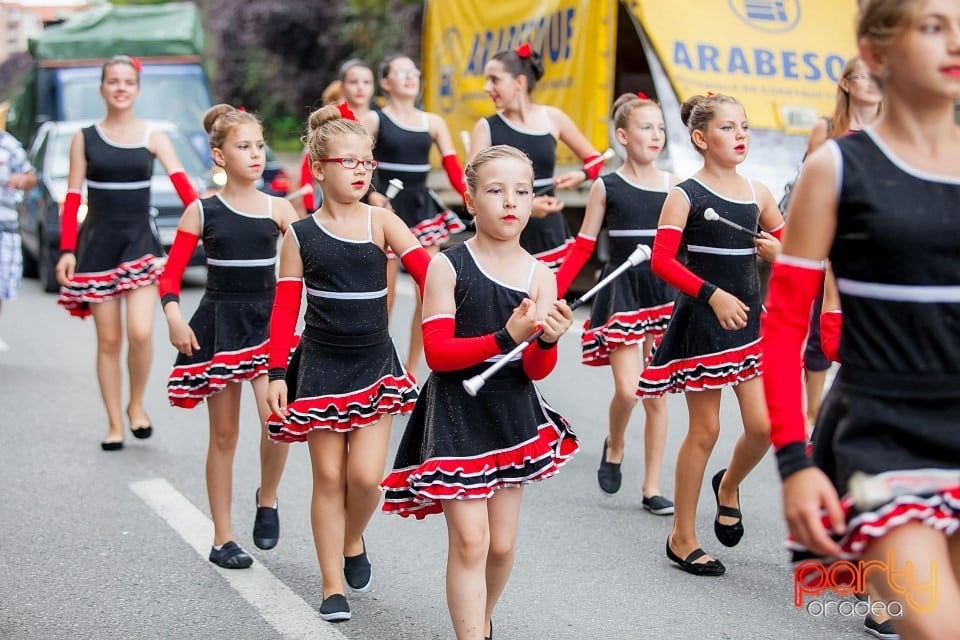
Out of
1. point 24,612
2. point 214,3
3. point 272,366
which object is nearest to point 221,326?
point 272,366

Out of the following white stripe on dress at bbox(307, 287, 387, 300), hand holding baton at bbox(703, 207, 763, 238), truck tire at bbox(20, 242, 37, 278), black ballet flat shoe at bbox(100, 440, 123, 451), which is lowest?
truck tire at bbox(20, 242, 37, 278)

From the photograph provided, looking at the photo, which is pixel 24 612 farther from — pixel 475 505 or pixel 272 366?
pixel 475 505

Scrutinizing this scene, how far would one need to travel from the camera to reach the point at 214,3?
3591cm

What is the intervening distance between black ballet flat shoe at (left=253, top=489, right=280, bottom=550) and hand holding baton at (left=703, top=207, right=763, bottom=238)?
2167 millimetres

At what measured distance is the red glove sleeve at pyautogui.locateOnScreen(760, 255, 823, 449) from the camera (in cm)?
283

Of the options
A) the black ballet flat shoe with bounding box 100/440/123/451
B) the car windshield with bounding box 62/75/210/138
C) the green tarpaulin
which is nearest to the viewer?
the black ballet flat shoe with bounding box 100/440/123/451

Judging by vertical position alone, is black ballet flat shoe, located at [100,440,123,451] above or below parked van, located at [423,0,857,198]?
below

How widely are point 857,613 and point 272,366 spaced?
2.32m

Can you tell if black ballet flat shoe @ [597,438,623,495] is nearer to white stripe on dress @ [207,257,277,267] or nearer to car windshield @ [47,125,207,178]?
white stripe on dress @ [207,257,277,267]

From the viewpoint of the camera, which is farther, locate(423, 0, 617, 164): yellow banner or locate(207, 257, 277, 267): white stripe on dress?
locate(423, 0, 617, 164): yellow banner

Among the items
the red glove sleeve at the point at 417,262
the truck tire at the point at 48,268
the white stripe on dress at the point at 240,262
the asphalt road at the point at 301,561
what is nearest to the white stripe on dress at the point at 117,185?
the asphalt road at the point at 301,561

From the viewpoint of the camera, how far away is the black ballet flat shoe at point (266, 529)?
550 cm

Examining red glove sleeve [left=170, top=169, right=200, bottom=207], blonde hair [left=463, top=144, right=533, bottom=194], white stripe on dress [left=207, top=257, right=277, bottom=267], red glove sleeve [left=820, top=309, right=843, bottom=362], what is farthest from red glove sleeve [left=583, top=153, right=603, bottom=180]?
blonde hair [left=463, top=144, right=533, bottom=194]

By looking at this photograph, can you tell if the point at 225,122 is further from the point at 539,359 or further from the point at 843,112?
the point at 843,112
